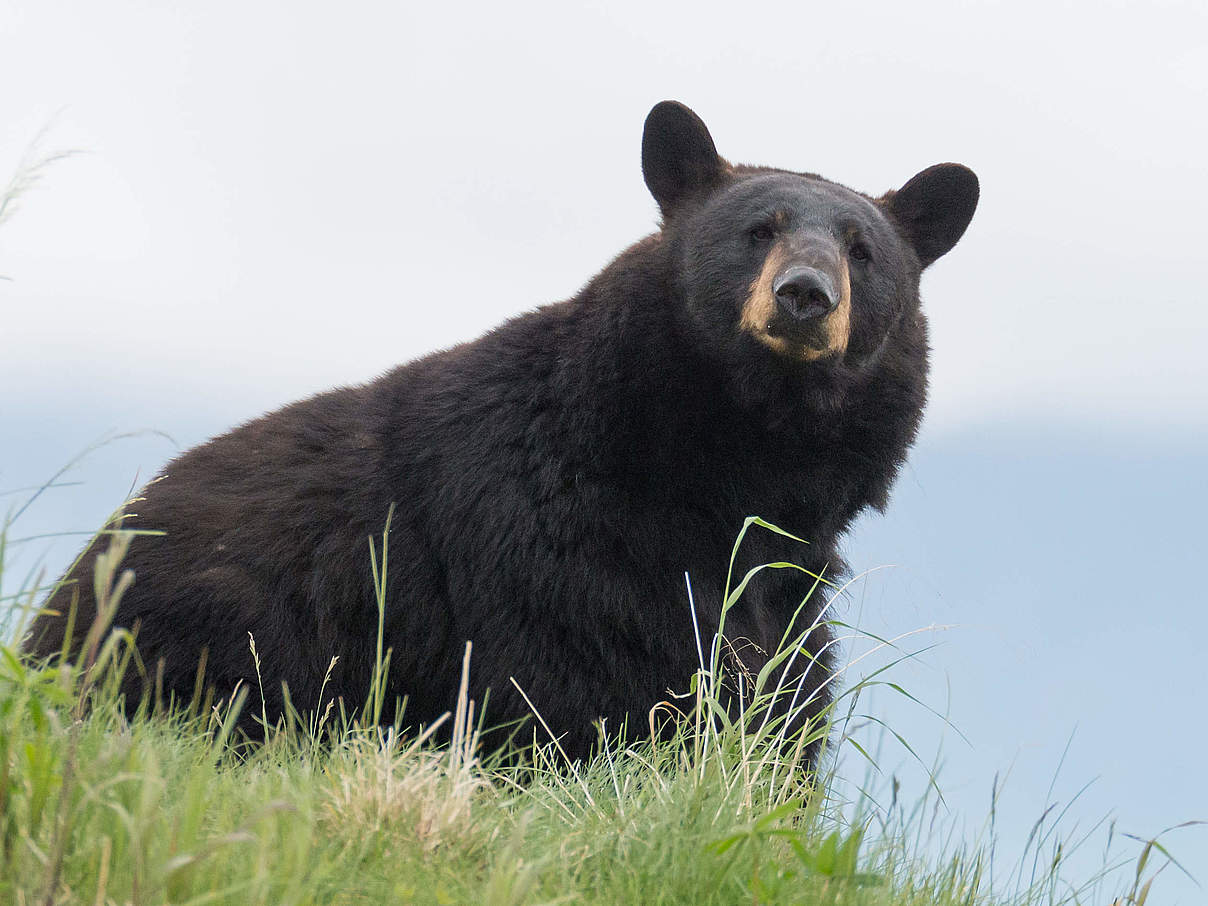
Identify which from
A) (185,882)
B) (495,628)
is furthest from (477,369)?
(185,882)

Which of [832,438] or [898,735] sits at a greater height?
[832,438]

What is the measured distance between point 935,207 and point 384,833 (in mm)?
3624

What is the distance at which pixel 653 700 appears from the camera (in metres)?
4.00

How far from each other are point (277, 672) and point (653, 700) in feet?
4.20

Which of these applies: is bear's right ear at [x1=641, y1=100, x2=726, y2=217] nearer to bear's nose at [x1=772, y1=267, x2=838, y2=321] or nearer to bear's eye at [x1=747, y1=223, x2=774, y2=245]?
bear's eye at [x1=747, y1=223, x2=774, y2=245]

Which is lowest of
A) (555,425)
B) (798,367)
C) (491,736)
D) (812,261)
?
(491,736)

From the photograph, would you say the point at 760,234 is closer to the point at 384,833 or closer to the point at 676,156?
the point at 676,156

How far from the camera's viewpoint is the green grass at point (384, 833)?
1.76 m

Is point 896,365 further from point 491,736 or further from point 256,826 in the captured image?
point 256,826

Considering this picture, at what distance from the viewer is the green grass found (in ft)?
5.79

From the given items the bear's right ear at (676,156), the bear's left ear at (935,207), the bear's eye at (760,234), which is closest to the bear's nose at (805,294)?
the bear's eye at (760,234)

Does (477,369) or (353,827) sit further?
(477,369)

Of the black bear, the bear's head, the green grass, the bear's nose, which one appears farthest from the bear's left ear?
the green grass

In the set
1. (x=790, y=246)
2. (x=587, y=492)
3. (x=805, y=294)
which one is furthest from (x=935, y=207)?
(x=587, y=492)
